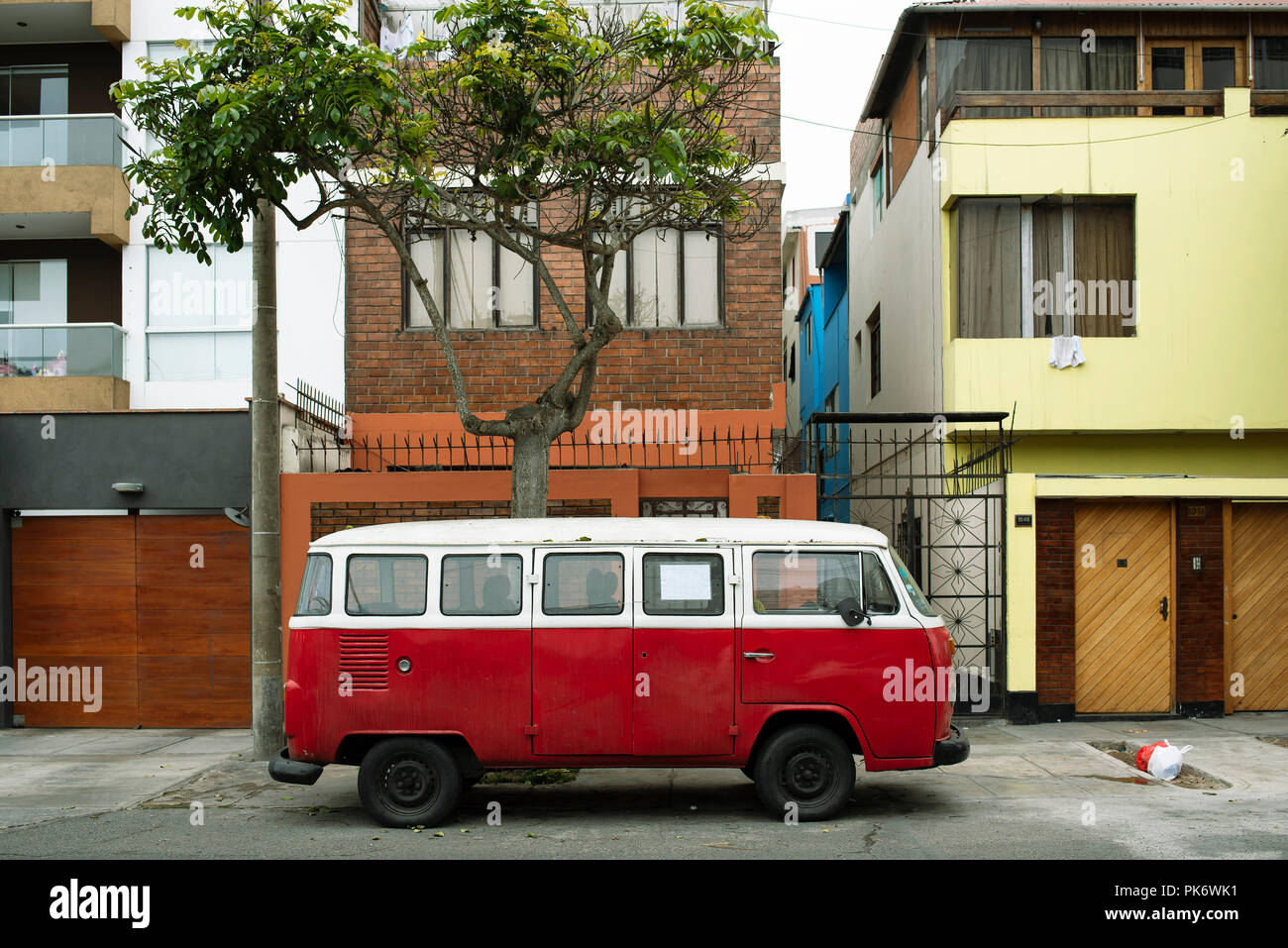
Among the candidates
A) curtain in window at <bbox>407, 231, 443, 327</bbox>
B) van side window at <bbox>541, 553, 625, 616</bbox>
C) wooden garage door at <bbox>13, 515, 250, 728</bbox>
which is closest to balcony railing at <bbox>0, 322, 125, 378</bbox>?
wooden garage door at <bbox>13, 515, 250, 728</bbox>

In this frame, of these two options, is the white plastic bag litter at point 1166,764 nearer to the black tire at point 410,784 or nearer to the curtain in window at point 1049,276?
the black tire at point 410,784

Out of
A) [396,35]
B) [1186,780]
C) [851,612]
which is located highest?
[396,35]

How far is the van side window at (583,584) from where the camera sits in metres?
8.43

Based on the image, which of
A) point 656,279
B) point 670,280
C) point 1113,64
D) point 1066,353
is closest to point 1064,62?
point 1113,64

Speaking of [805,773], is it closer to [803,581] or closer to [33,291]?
[803,581]

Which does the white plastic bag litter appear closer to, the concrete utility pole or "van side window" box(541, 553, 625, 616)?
"van side window" box(541, 553, 625, 616)

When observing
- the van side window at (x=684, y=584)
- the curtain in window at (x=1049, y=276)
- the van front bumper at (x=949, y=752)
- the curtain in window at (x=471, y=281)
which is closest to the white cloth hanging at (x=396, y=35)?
the curtain in window at (x=471, y=281)

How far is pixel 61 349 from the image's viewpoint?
53.2 ft

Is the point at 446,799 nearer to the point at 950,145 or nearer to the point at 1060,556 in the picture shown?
the point at 1060,556

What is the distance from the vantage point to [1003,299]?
47.0ft

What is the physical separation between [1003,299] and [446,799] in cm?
960

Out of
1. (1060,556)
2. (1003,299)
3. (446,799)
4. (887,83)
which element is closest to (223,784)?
(446,799)

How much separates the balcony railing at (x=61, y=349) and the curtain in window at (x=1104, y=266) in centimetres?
1289

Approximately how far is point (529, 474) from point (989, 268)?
7.02 metres
